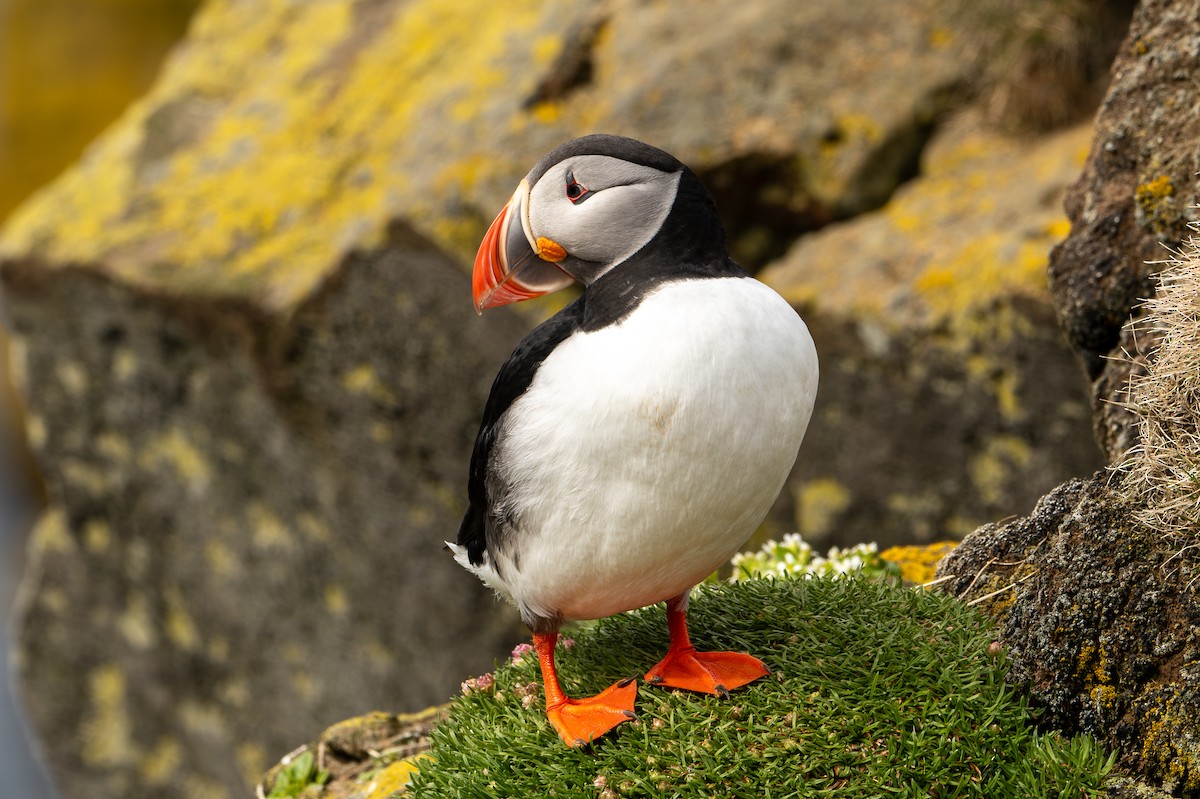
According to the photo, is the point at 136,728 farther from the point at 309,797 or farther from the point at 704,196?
the point at 704,196

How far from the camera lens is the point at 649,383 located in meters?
3.11

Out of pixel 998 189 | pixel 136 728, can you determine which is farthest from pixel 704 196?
pixel 136 728

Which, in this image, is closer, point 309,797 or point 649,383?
point 649,383

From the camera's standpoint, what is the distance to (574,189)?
339cm

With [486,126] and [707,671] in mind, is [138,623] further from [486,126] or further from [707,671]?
[707,671]

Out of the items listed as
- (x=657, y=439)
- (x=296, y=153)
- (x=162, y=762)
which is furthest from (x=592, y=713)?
(x=162, y=762)

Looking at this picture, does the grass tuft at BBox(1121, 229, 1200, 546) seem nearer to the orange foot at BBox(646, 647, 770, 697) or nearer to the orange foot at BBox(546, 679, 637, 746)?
the orange foot at BBox(646, 647, 770, 697)

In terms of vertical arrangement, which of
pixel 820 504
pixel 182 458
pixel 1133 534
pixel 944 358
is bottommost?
pixel 820 504

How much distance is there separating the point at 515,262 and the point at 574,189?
300 mm

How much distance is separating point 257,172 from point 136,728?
14.6 feet

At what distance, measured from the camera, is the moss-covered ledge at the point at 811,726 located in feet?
10.4

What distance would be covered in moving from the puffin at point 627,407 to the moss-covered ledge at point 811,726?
107 millimetres

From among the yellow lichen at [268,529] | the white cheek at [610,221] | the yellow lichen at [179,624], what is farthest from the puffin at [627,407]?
the yellow lichen at [179,624]

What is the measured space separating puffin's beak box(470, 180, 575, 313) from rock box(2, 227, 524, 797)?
11.9ft
